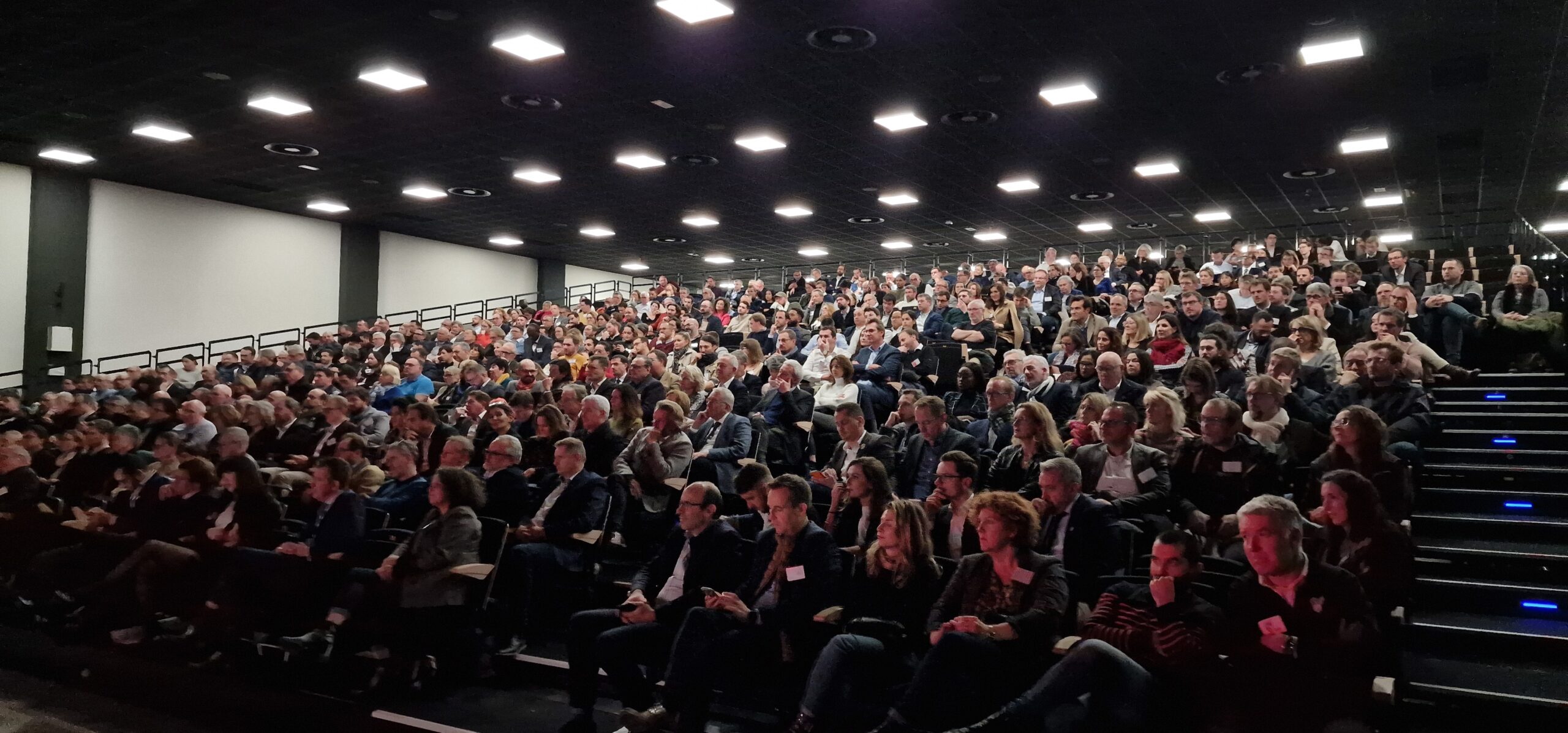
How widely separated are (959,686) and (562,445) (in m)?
2.59

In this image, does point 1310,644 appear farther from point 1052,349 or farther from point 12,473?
point 12,473

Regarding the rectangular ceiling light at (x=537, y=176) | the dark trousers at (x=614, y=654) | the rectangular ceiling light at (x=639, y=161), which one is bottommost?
the dark trousers at (x=614, y=654)

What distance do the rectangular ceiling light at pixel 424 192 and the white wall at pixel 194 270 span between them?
10.8 feet

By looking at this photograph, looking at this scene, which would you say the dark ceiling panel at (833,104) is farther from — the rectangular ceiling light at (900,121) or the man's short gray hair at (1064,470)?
the man's short gray hair at (1064,470)

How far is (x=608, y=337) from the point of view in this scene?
36.8 ft

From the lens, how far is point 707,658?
3516 mm

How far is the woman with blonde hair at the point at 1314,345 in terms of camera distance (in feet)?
19.2

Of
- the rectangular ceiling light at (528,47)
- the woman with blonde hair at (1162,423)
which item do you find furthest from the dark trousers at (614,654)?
the rectangular ceiling light at (528,47)

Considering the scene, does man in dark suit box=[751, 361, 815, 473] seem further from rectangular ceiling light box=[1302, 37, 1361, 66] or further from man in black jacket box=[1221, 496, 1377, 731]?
rectangular ceiling light box=[1302, 37, 1361, 66]

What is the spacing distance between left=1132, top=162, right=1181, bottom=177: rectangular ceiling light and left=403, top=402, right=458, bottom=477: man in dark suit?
8811mm

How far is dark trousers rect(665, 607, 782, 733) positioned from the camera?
3.50m

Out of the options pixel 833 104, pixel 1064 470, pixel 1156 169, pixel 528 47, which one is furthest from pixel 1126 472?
pixel 1156 169

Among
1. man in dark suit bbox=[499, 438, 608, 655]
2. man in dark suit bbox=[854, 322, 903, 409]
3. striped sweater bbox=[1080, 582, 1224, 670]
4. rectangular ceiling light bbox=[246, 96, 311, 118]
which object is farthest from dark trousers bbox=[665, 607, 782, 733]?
rectangular ceiling light bbox=[246, 96, 311, 118]

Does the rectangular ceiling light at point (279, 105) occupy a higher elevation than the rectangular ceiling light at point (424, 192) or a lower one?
lower
